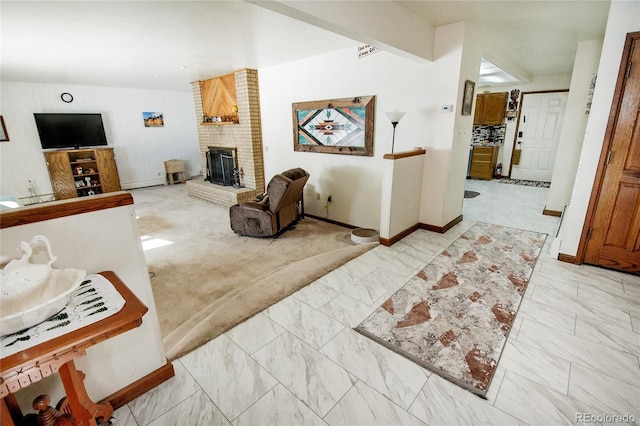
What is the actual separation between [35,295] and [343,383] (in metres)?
1.48

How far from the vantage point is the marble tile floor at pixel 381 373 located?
4.85ft

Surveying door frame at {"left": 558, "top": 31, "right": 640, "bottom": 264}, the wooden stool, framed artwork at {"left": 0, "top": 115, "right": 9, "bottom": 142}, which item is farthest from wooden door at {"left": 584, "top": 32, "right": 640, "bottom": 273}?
framed artwork at {"left": 0, "top": 115, "right": 9, "bottom": 142}

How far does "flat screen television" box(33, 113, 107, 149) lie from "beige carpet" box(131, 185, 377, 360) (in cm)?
284

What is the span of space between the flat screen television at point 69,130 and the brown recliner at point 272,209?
194 inches

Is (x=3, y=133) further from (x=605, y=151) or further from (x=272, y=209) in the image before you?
(x=605, y=151)

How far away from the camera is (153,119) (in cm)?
777

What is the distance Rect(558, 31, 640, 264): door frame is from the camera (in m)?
2.44

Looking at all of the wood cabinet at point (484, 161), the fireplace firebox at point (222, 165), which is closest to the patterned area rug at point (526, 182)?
the wood cabinet at point (484, 161)

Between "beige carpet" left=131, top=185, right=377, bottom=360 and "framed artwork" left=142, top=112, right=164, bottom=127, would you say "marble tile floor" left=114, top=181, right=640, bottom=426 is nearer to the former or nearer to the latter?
"beige carpet" left=131, top=185, right=377, bottom=360

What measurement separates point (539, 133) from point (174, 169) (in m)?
9.39

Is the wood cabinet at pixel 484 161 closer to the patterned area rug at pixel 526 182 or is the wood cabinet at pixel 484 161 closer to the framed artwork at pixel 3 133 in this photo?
the patterned area rug at pixel 526 182

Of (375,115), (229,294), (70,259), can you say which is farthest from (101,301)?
(375,115)

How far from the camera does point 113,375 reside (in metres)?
1.51

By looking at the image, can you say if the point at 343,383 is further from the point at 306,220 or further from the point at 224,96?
the point at 224,96
